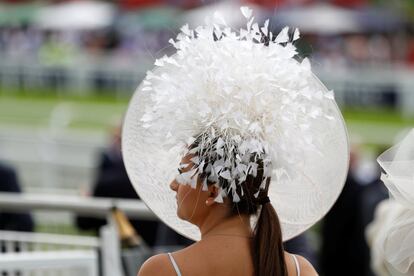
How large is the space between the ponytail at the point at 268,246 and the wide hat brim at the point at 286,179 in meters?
0.12

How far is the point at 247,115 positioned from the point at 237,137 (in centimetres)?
7

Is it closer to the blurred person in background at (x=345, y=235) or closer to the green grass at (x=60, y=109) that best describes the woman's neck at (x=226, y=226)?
the blurred person in background at (x=345, y=235)

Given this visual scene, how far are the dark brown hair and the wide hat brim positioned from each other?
98 millimetres

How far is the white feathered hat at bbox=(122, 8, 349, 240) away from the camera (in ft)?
9.94

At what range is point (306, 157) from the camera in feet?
10.3

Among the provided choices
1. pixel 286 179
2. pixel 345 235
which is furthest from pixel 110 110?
pixel 286 179

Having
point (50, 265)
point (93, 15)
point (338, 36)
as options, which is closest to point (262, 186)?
point (50, 265)

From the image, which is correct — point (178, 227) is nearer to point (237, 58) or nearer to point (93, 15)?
point (237, 58)

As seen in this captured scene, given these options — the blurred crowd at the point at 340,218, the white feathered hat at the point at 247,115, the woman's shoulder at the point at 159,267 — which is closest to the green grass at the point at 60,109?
the blurred crowd at the point at 340,218

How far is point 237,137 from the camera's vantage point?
302 cm

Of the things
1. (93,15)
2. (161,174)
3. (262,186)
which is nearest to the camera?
(262,186)

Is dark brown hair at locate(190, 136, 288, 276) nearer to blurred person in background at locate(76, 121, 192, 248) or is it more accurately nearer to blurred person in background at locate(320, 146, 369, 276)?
blurred person in background at locate(76, 121, 192, 248)

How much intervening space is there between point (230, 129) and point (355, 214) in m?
5.84

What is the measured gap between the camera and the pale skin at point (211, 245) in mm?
2922
